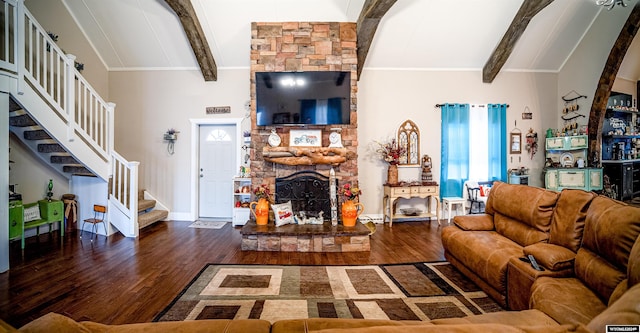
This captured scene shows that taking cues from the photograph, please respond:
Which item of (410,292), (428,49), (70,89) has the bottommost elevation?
(410,292)

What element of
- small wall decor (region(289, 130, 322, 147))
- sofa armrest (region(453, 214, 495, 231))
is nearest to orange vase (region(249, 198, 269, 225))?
small wall decor (region(289, 130, 322, 147))

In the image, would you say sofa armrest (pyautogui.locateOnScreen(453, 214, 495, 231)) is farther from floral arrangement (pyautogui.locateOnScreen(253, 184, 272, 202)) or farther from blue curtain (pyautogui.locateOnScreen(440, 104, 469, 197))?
floral arrangement (pyautogui.locateOnScreen(253, 184, 272, 202))

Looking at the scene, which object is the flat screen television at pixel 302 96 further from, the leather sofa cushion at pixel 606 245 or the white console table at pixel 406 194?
the leather sofa cushion at pixel 606 245

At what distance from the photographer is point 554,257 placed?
1758 millimetres

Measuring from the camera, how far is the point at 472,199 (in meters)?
4.89

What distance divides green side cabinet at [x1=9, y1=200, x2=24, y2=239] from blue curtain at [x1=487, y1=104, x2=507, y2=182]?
24.3ft

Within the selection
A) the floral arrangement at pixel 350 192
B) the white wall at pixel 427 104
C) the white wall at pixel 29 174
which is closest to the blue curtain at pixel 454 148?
the white wall at pixel 427 104

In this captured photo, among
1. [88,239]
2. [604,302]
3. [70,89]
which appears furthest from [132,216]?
[604,302]

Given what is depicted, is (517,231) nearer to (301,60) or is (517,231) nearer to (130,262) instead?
(301,60)

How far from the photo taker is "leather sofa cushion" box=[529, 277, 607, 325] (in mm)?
1342

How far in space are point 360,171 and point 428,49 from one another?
8.40 feet

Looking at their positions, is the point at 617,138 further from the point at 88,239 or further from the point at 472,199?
the point at 88,239

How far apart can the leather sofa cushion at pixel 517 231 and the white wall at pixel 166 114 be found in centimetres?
422

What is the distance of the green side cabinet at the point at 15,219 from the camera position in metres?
3.27
